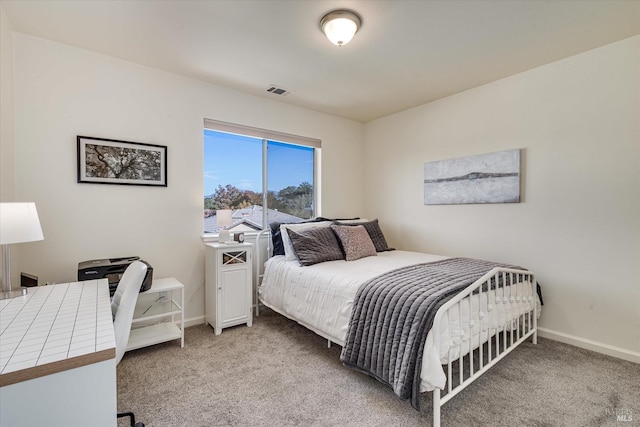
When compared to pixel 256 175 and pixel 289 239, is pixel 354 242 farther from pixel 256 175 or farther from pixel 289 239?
pixel 256 175

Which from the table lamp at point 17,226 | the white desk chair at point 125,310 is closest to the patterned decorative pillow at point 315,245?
the white desk chair at point 125,310

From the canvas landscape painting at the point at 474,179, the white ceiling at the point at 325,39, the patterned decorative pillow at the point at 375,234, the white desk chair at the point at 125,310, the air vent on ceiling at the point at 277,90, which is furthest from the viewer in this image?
the patterned decorative pillow at the point at 375,234

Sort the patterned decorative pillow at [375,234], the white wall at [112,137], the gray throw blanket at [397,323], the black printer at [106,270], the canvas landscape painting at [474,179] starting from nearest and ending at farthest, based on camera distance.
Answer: the gray throw blanket at [397,323] → the black printer at [106,270] → the white wall at [112,137] → the canvas landscape painting at [474,179] → the patterned decorative pillow at [375,234]

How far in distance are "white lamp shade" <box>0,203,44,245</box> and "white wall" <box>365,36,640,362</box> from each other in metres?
3.59

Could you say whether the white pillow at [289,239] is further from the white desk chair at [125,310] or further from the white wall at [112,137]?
the white desk chair at [125,310]

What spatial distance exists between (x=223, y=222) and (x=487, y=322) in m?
2.40

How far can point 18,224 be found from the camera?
1.51 meters

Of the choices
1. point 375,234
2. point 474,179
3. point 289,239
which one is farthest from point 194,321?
point 474,179

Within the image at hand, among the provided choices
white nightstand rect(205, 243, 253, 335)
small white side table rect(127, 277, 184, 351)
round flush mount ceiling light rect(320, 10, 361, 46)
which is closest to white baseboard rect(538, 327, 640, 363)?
white nightstand rect(205, 243, 253, 335)

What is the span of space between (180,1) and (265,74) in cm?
108

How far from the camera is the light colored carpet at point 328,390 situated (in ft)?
5.52

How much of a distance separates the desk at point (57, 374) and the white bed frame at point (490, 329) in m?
1.45

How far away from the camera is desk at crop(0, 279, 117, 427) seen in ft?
2.59

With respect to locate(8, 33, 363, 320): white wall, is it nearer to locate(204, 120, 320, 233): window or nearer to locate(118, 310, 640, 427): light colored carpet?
locate(204, 120, 320, 233): window
